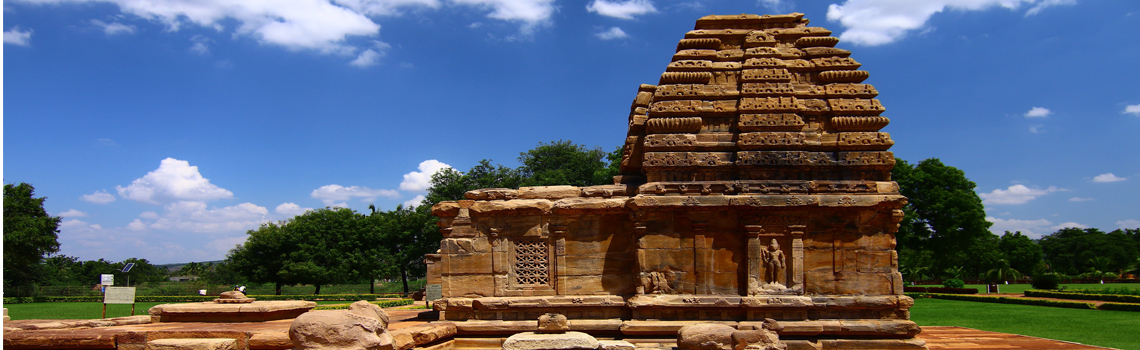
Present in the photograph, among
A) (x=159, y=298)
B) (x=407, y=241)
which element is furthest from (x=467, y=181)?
(x=159, y=298)

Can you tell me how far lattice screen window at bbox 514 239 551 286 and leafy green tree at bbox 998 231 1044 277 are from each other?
150ft

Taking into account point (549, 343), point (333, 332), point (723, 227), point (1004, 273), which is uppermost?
point (723, 227)

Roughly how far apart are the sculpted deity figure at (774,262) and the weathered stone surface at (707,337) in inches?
75.7

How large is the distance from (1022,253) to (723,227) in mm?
46638

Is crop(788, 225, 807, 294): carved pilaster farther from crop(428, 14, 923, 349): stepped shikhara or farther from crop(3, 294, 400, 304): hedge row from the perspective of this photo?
crop(3, 294, 400, 304): hedge row

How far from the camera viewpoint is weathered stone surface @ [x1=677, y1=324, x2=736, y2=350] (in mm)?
7054

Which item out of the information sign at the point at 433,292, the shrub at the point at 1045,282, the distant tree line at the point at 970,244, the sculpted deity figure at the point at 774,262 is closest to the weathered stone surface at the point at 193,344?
the sculpted deity figure at the point at 774,262

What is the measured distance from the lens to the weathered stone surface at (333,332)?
18.8ft

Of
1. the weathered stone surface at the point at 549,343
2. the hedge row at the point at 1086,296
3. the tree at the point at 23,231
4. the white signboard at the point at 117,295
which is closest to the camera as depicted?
the weathered stone surface at the point at 549,343

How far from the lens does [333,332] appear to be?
5.76 meters

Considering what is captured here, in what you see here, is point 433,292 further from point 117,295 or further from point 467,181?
point 467,181

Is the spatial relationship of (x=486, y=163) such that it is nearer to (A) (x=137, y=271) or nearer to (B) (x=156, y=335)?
(B) (x=156, y=335)

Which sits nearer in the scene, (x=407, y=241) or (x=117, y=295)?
(x=117, y=295)

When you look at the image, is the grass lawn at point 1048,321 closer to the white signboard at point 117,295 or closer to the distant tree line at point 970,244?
the distant tree line at point 970,244
